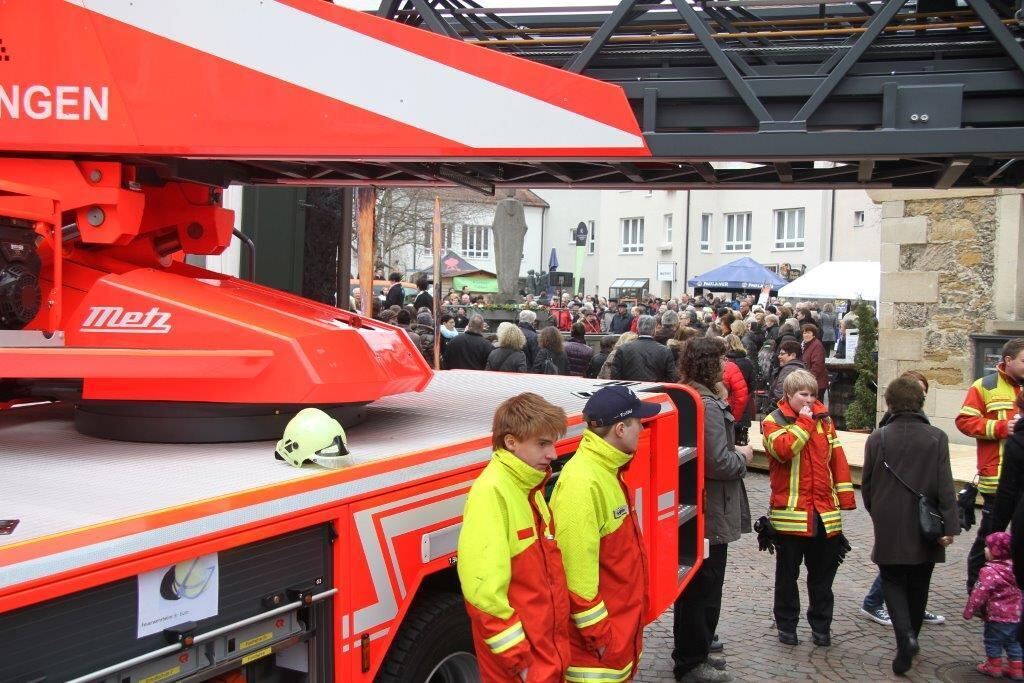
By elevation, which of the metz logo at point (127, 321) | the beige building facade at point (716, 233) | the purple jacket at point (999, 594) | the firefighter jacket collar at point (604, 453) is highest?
the beige building facade at point (716, 233)

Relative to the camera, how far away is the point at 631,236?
177ft

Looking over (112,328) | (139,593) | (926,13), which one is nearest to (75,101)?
(112,328)

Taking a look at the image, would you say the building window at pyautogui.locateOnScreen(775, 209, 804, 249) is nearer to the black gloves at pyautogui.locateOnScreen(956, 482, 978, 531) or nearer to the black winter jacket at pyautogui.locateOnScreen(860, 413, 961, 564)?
the black gloves at pyautogui.locateOnScreen(956, 482, 978, 531)

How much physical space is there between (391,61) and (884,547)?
404 centimetres

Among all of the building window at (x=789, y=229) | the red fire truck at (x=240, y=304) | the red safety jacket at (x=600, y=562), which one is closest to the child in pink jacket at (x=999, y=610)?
the red safety jacket at (x=600, y=562)

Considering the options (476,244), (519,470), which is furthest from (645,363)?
(476,244)

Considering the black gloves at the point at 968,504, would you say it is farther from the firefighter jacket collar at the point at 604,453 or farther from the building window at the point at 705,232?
the building window at the point at 705,232

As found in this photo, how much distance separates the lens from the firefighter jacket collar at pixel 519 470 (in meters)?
3.19

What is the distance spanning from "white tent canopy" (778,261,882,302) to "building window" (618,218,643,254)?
27.2 metres

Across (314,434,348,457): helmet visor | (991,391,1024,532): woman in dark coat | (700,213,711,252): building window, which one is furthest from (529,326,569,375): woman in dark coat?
(700,213,711,252): building window

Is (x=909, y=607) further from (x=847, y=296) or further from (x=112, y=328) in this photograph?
(x=847, y=296)

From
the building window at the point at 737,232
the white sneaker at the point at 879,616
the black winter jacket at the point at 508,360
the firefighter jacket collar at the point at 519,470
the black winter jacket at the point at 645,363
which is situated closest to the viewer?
the firefighter jacket collar at the point at 519,470

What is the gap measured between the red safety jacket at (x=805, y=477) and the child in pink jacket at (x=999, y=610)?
2.64 ft

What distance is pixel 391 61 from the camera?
3422 mm
